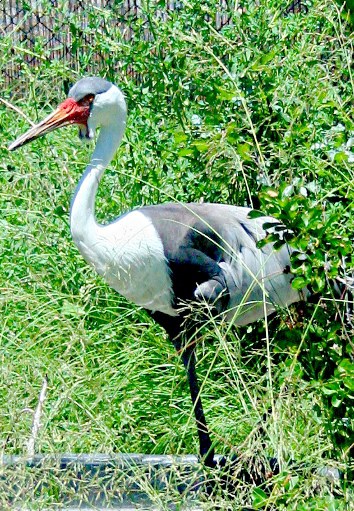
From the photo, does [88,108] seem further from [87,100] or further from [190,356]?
[190,356]

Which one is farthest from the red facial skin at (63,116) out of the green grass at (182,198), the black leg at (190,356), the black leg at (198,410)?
the black leg at (198,410)

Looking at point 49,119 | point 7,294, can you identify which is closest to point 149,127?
point 49,119

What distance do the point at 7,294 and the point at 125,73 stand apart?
4.84 feet

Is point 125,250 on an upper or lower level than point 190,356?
upper

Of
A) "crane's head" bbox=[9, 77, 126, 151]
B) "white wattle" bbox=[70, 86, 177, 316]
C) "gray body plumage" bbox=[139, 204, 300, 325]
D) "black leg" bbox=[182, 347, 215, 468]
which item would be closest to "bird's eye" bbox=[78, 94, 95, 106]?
"crane's head" bbox=[9, 77, 126, 151]

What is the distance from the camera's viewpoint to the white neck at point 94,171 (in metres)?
3.61

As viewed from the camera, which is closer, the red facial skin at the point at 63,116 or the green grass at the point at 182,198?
the green grass at the point at 182,198

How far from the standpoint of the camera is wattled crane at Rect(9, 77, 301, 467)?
141 inches

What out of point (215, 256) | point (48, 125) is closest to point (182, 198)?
point (215, 256)

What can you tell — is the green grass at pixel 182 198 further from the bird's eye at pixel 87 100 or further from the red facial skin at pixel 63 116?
the bird's eye at pixel 87 100

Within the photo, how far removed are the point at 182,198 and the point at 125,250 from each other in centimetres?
66

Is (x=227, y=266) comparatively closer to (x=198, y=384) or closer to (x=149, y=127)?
(x=198, y=384)

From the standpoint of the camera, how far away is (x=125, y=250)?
3.59 m

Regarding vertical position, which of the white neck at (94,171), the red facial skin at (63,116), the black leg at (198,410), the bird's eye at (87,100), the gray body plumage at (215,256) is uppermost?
the bird's eye at (87,100)
